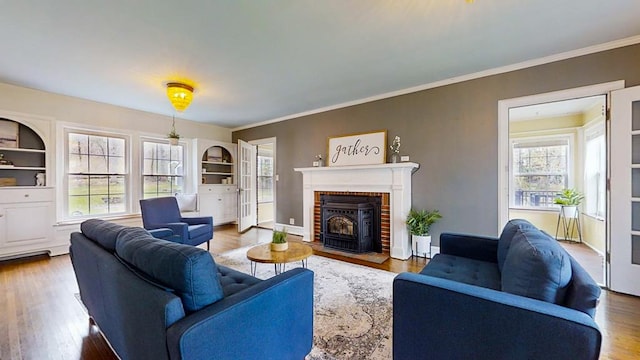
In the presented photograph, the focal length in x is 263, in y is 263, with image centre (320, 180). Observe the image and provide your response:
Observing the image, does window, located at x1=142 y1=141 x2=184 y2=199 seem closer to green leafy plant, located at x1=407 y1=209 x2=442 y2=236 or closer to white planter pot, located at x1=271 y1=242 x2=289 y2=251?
white planter pot, located at x1=271 y1=242 x2=289 y2=251

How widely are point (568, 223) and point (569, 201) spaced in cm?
48

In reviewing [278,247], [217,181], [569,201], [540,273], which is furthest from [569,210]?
[217,181]

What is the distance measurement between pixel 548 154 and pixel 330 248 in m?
4.79

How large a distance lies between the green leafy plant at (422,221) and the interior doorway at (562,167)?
4.30 feet

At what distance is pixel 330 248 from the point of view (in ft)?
14.3

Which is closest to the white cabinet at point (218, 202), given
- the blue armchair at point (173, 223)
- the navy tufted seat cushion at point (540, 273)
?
the blue armchair at point (173, 223)

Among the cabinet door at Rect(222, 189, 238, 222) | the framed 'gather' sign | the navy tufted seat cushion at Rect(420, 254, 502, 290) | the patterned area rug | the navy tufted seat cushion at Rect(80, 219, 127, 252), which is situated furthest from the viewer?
the cabinet door at Rect(222, 189, 238, 222)

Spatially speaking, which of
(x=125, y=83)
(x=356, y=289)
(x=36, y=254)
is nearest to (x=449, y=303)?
(x=356, y=289)

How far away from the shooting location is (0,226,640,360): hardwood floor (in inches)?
71.1

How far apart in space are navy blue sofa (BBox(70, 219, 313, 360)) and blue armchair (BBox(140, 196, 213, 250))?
2.04 meters

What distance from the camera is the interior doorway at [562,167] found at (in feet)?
13.7

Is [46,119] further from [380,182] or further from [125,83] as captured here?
[380,182]

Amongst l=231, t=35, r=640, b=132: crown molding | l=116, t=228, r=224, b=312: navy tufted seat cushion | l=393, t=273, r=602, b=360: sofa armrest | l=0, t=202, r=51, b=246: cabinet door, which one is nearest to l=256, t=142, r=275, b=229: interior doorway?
l=231, t=35, r=640, b=132: crown molding

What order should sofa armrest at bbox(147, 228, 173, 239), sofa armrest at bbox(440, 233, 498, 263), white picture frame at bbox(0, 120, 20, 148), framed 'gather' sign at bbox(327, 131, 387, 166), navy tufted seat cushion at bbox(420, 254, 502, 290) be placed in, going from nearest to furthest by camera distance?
navy tufted seat cushion at bbox(420, 254, 502, 290) → sofa armrest at bbox(440, 233, 498, 263) → sofa armrest at bbox(147, 228, 173, 239) → white picture frame at bbox(0, 120, 20, 148) → framed 'gather' sign at bbox(327, 131, 387, 166)
